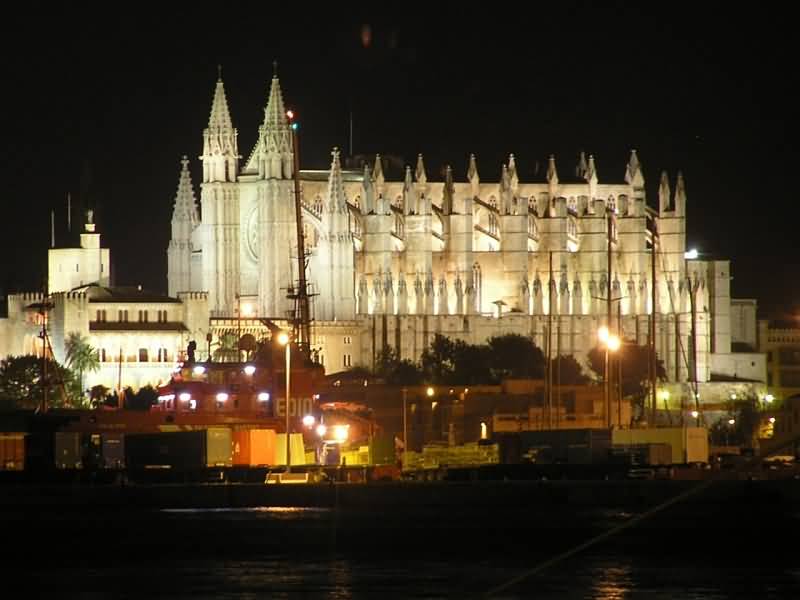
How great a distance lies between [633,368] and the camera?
181 m

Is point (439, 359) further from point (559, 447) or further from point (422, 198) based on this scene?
point (559, 447)

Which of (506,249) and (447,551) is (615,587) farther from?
(506,249)

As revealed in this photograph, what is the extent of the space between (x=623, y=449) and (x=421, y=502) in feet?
46.8

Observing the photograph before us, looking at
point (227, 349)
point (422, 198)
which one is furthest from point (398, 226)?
point (227, 349)

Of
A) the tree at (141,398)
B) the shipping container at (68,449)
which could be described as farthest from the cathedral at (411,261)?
the shipping container at (68,449)

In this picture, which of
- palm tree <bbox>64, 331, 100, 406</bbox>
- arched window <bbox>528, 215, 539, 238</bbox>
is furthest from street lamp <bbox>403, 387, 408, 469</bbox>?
arched window <bbox>528, 215, 539, 238</bbox>

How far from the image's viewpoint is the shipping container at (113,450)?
109312mm

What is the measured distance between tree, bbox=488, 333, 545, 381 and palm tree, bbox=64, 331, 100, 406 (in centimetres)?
2503

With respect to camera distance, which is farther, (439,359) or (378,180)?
(378,180)

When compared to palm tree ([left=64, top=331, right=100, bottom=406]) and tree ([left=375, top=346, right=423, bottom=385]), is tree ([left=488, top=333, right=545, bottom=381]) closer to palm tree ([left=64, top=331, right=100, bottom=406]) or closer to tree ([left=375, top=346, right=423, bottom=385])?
tree ([left=375, top=346, right=423, bottom=385])

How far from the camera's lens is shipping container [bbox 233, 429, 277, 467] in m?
109

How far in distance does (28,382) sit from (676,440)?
200 ft

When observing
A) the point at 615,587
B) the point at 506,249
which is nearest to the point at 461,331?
the point at 506,249

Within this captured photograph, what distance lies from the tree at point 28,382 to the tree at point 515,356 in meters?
28.9
